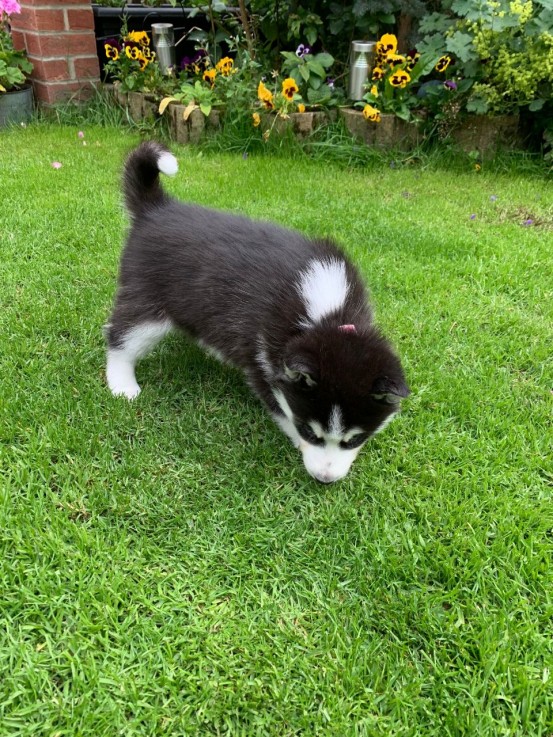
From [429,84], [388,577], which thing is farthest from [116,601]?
[429,84]

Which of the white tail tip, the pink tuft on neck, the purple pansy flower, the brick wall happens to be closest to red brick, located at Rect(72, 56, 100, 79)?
the brick wall

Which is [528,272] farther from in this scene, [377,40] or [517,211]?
[377,40]

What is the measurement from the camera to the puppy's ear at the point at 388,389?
1.72 metres

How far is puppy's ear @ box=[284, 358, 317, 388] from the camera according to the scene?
5.69 feet

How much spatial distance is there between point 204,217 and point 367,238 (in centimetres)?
174

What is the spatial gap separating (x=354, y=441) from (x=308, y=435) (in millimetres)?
168

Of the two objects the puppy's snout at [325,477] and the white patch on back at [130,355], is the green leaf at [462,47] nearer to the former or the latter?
the white patch on back at [130,355]

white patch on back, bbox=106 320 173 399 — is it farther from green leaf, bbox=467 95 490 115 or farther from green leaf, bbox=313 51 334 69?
green leaf, bbox=313 51 334 69

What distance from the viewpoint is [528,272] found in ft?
11.6

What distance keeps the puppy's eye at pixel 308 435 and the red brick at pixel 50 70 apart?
20.1ft

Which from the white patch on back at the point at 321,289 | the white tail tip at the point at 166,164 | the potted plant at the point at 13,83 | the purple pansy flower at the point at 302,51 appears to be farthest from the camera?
the potted plant at the point at 13,83

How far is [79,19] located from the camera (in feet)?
20.7

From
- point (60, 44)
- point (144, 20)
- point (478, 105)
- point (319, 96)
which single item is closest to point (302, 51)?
point (319, 96)

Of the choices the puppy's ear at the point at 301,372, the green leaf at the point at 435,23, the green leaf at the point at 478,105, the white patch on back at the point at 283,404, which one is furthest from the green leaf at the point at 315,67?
the puppy's ear at the point at 301,372
